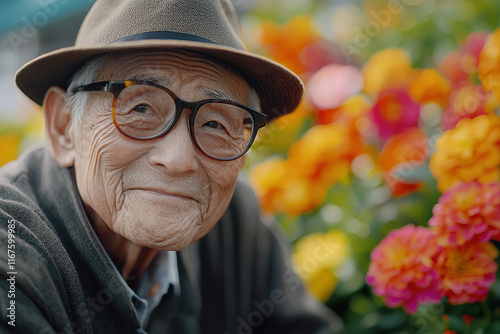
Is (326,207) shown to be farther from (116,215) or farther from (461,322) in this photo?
(116,215)

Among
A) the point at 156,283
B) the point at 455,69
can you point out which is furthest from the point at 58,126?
the point at 455,69

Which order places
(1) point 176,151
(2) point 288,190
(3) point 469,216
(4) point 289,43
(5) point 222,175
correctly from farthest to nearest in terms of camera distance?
(4) point 289,43, (2) point 288,190, (3) point 469,216, (5) point 222,175, (1) point 176,151

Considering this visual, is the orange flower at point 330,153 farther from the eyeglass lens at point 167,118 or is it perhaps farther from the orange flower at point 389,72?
the eyeglass lens at point 167,118

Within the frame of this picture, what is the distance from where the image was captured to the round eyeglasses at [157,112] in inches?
42.1

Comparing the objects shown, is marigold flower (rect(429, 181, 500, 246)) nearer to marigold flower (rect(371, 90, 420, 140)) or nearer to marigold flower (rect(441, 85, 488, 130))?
marigold flower (rect(441, 85, 488, 130))

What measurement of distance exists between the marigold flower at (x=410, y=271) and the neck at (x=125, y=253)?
700 mm

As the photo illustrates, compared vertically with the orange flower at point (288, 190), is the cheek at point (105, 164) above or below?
above

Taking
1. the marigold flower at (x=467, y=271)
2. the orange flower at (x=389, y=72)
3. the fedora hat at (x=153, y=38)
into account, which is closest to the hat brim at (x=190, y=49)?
the fedora hat at (x=153, y=38)

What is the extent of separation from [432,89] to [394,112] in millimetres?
179

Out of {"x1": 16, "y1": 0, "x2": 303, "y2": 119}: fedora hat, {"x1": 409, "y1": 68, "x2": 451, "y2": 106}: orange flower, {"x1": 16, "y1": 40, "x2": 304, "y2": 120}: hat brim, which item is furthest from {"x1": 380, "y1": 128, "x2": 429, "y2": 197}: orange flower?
{"x1": 16, "y1": 0, "x2": 303, "y2": 119}: fedora hat

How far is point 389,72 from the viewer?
2.16 m

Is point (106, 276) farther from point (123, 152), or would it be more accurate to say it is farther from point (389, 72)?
point (389, 72)

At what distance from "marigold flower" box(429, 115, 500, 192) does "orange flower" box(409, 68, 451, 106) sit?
1.52 ft

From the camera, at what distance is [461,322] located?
143 centimetres
